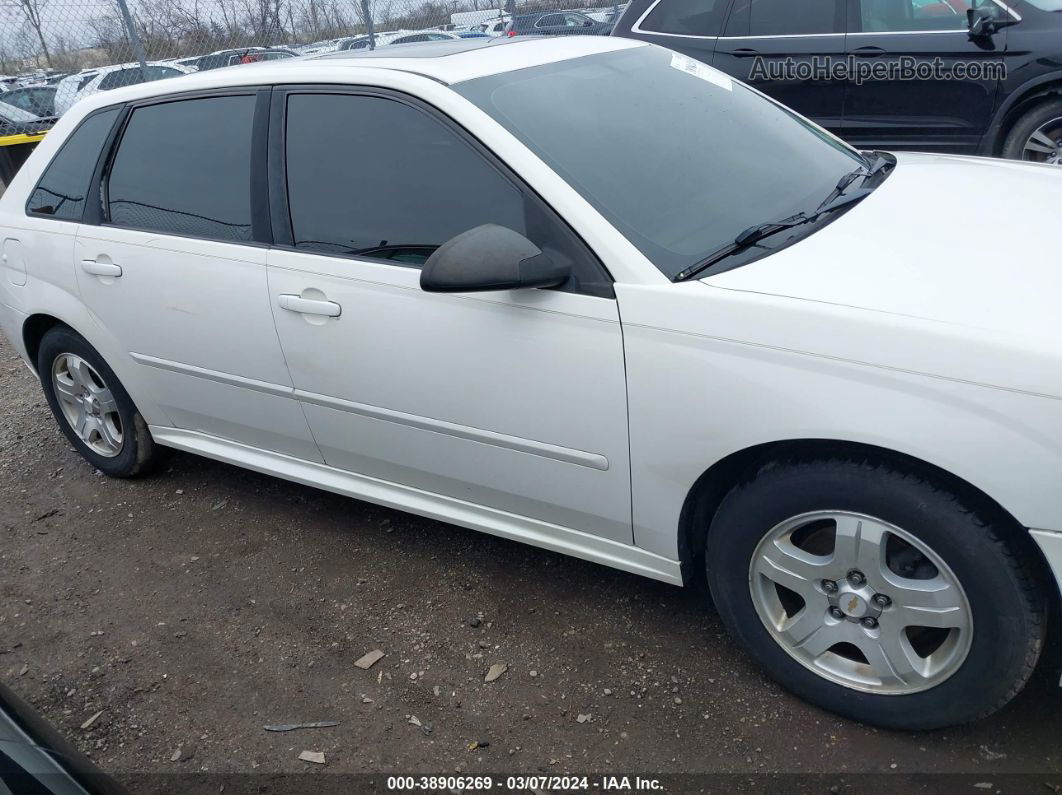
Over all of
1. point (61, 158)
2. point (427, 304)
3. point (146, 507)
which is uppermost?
point (61, 158)

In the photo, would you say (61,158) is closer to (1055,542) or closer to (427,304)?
(427,304)

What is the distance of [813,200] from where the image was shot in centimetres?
279

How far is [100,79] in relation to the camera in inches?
373

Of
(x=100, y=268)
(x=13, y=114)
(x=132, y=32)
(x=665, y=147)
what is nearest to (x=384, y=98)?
(x=665, y=147)

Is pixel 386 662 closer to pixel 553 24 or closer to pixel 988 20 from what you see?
pixel 988 20

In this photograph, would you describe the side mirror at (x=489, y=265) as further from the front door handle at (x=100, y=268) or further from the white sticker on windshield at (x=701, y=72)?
the front door handle at (x=100, y=268)

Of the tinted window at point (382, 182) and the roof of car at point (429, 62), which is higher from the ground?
the roof of car at point (429, 62)

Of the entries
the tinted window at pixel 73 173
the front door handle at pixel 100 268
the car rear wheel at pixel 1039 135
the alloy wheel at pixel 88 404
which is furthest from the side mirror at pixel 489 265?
the car rear wheel at pixel 1039 135

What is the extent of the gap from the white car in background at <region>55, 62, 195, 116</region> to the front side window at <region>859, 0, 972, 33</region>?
241 inches

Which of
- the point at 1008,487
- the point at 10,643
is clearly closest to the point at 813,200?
the point at 1008,487

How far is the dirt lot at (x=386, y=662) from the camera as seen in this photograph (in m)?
2.42

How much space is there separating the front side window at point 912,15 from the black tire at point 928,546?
4.88 m

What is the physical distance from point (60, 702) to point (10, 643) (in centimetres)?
46

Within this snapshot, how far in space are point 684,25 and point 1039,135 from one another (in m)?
2.44
